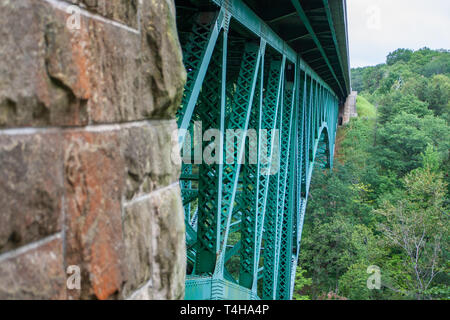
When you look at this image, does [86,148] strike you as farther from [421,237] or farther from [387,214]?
[387,214]

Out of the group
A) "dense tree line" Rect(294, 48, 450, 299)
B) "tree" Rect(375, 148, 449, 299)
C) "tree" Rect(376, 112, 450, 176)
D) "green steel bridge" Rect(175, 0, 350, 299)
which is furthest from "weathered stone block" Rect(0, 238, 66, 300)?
"tree" Rect(376, 112, 450, 176)

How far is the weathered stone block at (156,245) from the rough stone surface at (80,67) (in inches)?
14.6

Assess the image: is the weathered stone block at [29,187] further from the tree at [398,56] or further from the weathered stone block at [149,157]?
the tree at [398,56]

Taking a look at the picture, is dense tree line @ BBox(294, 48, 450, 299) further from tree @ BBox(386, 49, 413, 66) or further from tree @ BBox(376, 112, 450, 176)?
tree @ BBox(386, 49, 413, 66)

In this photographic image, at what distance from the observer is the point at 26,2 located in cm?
105

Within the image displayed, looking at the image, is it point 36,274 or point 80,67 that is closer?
point 36,274

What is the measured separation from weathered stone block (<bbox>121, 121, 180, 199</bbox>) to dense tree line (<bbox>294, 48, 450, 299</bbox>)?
14.2m

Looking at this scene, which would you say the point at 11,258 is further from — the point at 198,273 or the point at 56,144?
the point at 198,273

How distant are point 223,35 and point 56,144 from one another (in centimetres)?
358

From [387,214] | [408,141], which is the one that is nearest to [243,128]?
[387,214]

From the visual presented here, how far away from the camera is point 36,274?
1.09 metres

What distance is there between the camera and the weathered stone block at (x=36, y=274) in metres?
1.01

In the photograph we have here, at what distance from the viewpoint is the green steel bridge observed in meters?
4.36

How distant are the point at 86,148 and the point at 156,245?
588 mm
